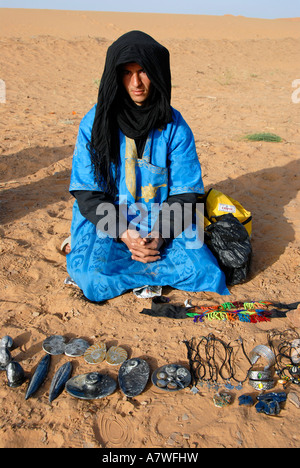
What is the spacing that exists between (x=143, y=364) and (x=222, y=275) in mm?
1011

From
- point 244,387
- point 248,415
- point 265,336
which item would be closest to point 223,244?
point 265,336

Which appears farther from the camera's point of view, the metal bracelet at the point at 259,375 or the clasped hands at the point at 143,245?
the clasped hands at the point at 143,245

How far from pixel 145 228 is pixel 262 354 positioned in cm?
131

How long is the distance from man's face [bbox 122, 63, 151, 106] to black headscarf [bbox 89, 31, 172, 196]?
5cm

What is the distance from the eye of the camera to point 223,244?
121 inches

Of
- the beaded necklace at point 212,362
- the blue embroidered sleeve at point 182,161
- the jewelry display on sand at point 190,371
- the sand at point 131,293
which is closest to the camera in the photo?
the sand at point 131,293

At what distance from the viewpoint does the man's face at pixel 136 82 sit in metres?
2.55

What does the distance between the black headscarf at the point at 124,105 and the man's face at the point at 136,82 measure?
0.05 meters

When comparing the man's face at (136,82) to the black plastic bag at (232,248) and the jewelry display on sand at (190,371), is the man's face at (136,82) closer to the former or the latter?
the black plastic bag at (232,248)
